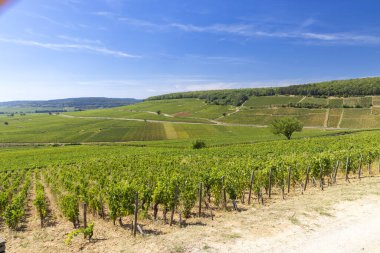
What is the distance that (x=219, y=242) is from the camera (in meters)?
13.5

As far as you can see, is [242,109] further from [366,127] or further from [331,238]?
[331,238]

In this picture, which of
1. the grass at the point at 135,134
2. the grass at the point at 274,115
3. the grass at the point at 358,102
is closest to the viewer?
the grass at the point at 135,134

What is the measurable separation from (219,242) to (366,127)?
13779 cm

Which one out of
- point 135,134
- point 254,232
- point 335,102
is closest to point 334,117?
point 335,102

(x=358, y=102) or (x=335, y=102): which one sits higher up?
(x=335, y=102)

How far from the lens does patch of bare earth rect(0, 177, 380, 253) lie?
13045 millimetres

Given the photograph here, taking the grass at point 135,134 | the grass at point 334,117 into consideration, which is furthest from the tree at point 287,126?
the grass at point 334,117

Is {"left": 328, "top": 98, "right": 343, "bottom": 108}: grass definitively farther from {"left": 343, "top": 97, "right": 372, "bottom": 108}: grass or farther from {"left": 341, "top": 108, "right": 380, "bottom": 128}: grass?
{"left": 341, "top": 108, "right": 380, "bottom": 128}: grass

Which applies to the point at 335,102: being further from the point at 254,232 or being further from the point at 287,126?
the point at 254,232

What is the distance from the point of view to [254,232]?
47.8 ft

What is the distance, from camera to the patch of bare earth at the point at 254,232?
42.8 ft

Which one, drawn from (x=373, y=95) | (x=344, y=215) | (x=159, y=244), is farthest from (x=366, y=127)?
(x=159, y=244)

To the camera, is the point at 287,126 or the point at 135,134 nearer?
the point at 287,126

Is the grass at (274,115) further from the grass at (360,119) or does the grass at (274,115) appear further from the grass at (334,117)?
the grass at (360,119)
